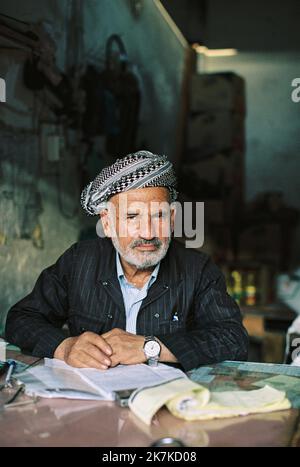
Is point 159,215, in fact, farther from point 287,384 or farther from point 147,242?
point 287,384

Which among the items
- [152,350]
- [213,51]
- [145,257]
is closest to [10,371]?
[152,350]

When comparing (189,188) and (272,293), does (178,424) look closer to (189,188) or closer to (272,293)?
(272,293)

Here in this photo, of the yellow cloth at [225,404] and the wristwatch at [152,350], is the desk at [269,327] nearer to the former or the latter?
the wristwatch at [152,350]

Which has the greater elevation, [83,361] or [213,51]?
[213,51]

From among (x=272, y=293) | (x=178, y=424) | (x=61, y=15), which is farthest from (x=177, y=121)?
(x=178, y=424)

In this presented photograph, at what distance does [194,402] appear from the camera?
1.48 meters

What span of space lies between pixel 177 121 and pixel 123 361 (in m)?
4.54

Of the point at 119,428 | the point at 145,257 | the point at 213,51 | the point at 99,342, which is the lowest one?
the point at 119,428

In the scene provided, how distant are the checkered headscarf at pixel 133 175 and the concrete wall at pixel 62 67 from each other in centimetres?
68

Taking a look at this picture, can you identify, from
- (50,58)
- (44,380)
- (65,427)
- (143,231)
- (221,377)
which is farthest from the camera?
(50,58)

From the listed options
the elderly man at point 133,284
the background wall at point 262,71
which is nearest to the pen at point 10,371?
the elderly man at point 133,284

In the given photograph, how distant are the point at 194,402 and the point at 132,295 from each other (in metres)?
0.96

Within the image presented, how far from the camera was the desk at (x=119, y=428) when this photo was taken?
133 centimetres
